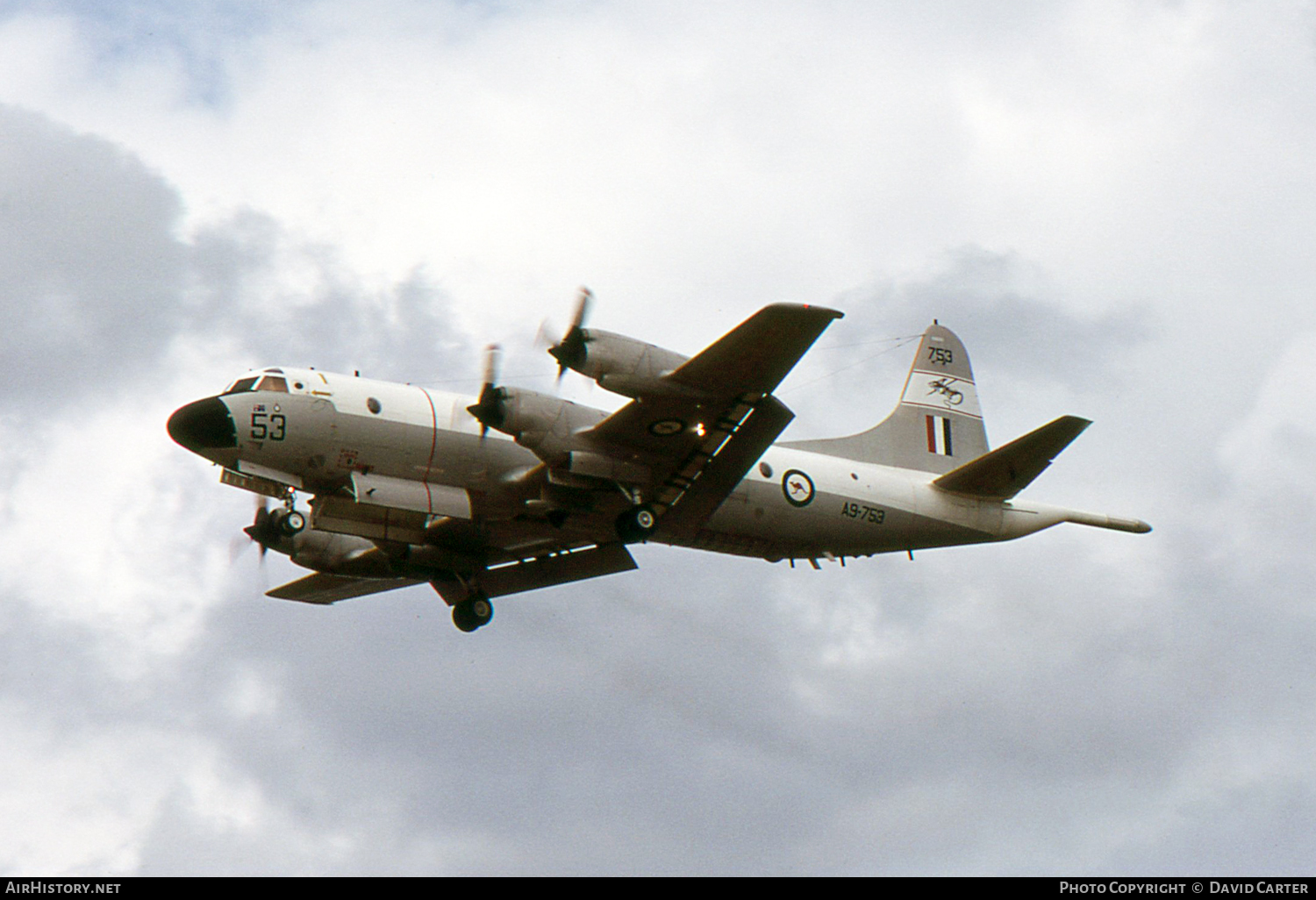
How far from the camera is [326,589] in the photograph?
2589 cm

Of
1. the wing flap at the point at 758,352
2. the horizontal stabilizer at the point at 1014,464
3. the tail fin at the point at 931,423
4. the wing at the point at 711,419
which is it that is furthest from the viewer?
the tail fin at the point at 931,423

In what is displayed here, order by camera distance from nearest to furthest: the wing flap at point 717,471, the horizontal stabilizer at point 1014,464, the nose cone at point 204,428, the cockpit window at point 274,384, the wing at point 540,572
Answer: the nose cone at point 204,428 < the cockpit window at point 274,384 < the wing flap at point 717,471 < the horizontal stabilizer at point 1014,464 < the wing at point 540,572

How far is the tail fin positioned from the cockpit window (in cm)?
901

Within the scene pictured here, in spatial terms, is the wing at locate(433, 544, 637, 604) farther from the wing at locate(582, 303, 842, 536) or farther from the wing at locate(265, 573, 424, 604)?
the wing at locate(265, 573, 424, 604)

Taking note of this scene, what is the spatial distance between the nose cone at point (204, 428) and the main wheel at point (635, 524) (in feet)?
19.4

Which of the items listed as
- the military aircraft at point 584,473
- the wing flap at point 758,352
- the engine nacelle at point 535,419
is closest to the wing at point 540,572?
the military aircraft at point 584,473

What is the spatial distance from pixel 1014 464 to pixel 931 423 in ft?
11.0

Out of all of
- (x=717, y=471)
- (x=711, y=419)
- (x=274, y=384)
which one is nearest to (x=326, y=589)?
(x=274, y=384)

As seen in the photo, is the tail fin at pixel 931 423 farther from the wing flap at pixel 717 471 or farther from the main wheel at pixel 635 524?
the main wheel at pixel 635 524

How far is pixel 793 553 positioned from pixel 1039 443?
4477 millimetres

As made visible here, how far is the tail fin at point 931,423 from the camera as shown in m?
24.7

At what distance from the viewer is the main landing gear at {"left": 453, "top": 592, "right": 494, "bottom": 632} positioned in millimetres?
23094
